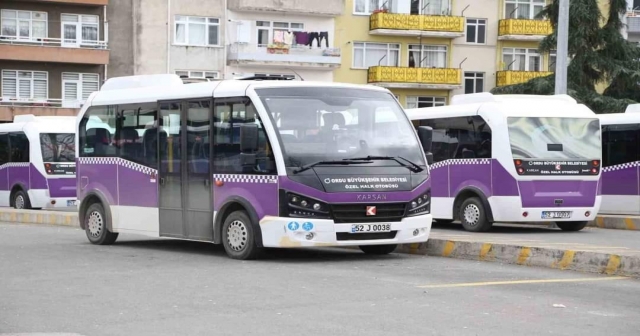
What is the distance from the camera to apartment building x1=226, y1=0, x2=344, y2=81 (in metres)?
59.7

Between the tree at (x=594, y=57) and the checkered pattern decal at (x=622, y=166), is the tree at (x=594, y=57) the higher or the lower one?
the higher one

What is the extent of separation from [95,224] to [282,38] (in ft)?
137

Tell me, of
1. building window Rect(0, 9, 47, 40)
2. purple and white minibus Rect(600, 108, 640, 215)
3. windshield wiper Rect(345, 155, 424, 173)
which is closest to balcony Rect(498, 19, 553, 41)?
building window Rect(0, 9, 47, 40)

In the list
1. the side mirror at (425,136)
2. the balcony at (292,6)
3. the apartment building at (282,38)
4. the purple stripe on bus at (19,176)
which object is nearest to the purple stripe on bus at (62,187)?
the purple stripe on bus at (19,176)

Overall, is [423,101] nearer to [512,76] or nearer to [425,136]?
[512,76]

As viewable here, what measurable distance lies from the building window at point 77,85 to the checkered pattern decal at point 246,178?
1707 inches

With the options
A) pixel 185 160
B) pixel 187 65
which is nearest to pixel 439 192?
pixel 185 160

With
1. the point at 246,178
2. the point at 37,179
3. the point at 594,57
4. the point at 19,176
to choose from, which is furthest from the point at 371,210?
the point at 594,57

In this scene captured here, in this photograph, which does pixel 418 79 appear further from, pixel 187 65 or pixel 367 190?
pixel 367 190

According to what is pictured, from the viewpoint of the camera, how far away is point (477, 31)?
65500 millimetres

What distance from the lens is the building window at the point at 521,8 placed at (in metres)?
65.7

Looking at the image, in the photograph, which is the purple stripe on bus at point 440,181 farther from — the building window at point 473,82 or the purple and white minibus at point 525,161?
the building window at point 473,82

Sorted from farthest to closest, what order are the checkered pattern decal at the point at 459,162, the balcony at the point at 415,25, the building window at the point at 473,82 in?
1. the building window at the point at 473,82
2. the balcony at the point at 415,25
3. the checkered pattern decal at the point at 459,162

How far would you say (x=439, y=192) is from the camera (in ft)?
77.4
